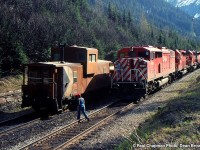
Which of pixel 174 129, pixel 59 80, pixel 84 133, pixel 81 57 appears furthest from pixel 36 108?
pixel 174 129

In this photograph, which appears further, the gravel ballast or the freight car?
the freight car

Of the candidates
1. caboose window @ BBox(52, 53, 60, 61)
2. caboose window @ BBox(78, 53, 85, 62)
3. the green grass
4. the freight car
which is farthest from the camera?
caboose window @ BBox(52, 53, 60, 61)

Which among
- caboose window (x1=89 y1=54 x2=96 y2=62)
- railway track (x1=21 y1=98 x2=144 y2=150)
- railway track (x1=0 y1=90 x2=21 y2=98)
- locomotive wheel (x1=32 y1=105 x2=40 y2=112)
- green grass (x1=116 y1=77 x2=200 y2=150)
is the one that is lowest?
railway track (x1=21 y1=98 x2=144 y2=150)

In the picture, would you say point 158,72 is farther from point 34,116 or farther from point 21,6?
point 21,6

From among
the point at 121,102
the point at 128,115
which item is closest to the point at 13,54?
the point at 121,102

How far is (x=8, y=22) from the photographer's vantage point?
112 ft

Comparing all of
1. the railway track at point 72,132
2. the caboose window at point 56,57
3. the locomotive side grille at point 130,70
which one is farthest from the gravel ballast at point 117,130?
the caboose window at point 56,57

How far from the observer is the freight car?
17.9 m

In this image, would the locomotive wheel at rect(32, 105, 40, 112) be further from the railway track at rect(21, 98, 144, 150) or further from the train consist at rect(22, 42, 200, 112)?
the railway track at rect(21, 98, 144, 150)

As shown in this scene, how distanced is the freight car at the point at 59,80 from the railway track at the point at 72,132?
193 cm

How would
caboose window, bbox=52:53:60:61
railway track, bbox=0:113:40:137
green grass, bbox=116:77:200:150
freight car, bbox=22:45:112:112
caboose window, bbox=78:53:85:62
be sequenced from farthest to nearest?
1. caboose window, bbox=52:53:60:61
2. caboose window, bbox=78:53:85:62
3. freight car, bbox=22:45:112:112
4. railway track, bbox=0:113:40:137
5. green grass, bbox=116:77:200:150

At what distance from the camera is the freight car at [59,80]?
706 inches

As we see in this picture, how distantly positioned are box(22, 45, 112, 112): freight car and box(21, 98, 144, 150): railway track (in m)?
1.93

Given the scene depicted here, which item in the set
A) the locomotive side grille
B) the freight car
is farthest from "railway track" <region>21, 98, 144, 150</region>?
the locomotive side grille
